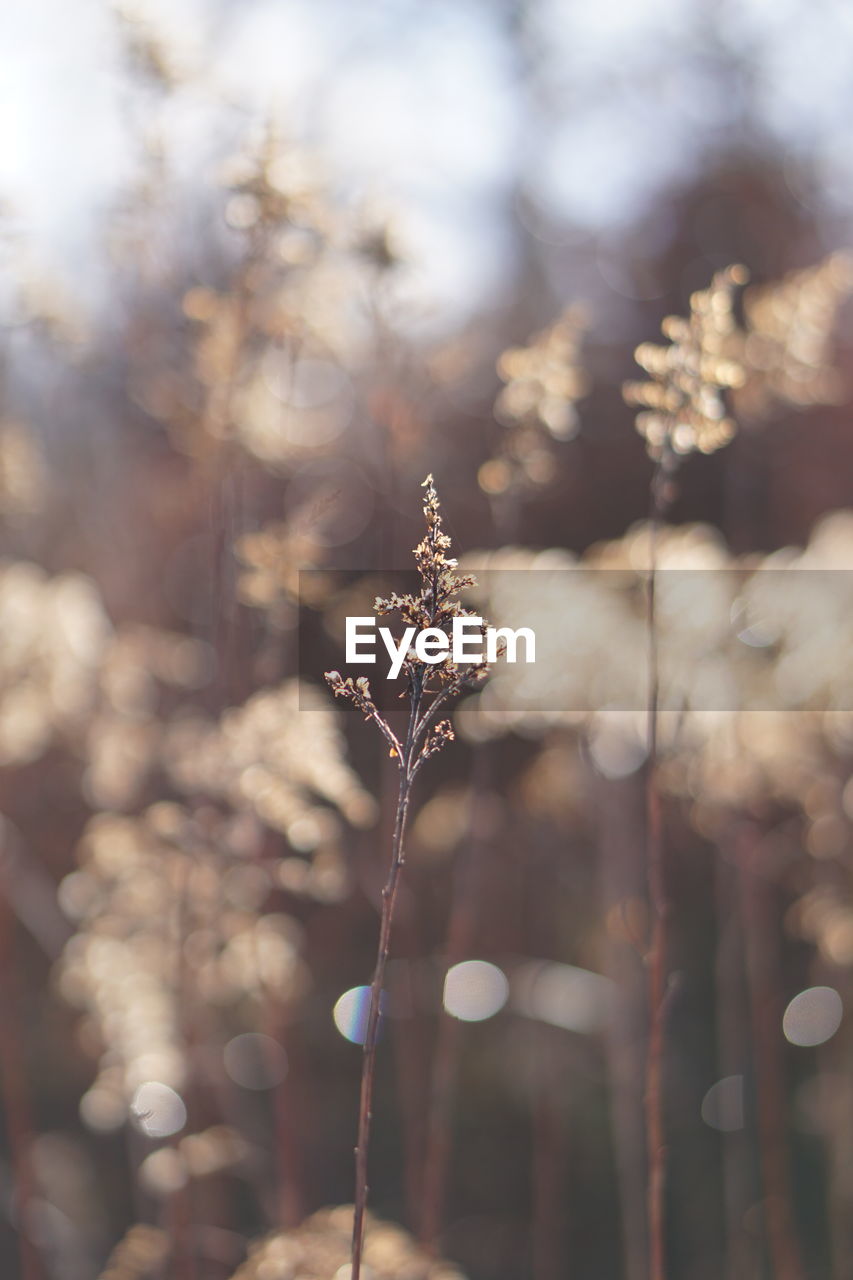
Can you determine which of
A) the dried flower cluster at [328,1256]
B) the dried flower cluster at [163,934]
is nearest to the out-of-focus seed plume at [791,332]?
the dried flower cluster at [163,934]

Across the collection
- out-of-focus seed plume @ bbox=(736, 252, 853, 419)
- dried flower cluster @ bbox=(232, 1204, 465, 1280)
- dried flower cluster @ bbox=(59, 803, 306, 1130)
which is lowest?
dried flower cluster @ bbox=(232, 1204, 465, 1280)

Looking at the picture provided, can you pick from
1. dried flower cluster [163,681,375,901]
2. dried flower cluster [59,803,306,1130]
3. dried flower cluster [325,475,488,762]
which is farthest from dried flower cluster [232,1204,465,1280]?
dried flower cluster [325,475,488,762]

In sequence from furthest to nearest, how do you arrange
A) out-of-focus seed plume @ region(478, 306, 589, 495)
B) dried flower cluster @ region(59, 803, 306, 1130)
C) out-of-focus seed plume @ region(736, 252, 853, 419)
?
dried flower cluster @ region(59, 803, 306, 1130) → out-of-focus seed plume @ region(736, 252, 853, 419) → out-of-focus seed plume @ region(478, 306, 589, 495)

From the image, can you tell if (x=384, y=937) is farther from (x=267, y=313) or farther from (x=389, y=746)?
(x=267, y=313)

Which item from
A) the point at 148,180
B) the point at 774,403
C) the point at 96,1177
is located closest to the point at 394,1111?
the point at 96,1177

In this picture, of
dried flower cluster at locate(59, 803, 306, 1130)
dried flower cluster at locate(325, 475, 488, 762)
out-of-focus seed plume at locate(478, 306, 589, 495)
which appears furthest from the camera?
dried flower cluster at locate(59, 803, 306, 1130)

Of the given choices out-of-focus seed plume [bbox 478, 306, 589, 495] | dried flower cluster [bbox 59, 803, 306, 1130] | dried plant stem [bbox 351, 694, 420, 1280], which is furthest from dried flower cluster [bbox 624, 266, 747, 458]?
dried flower cluster [bbox 59, 803, 306, 1130]

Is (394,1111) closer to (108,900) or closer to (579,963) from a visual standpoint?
(579,963)

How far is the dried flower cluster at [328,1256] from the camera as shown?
1115 mm

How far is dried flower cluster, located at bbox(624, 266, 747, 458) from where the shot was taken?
79 centimetres

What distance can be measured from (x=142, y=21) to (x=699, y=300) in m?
0.87

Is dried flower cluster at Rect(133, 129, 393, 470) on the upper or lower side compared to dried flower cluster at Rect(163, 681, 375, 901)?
upper

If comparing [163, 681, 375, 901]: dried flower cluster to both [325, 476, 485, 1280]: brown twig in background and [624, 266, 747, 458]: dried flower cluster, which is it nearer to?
[325, 476, 485, 1280]: brown twig in background

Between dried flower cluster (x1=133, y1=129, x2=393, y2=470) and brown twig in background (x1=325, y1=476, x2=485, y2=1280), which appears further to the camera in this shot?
dried flower cluster (x1=133, y1=129, x2=393, y2=470)
